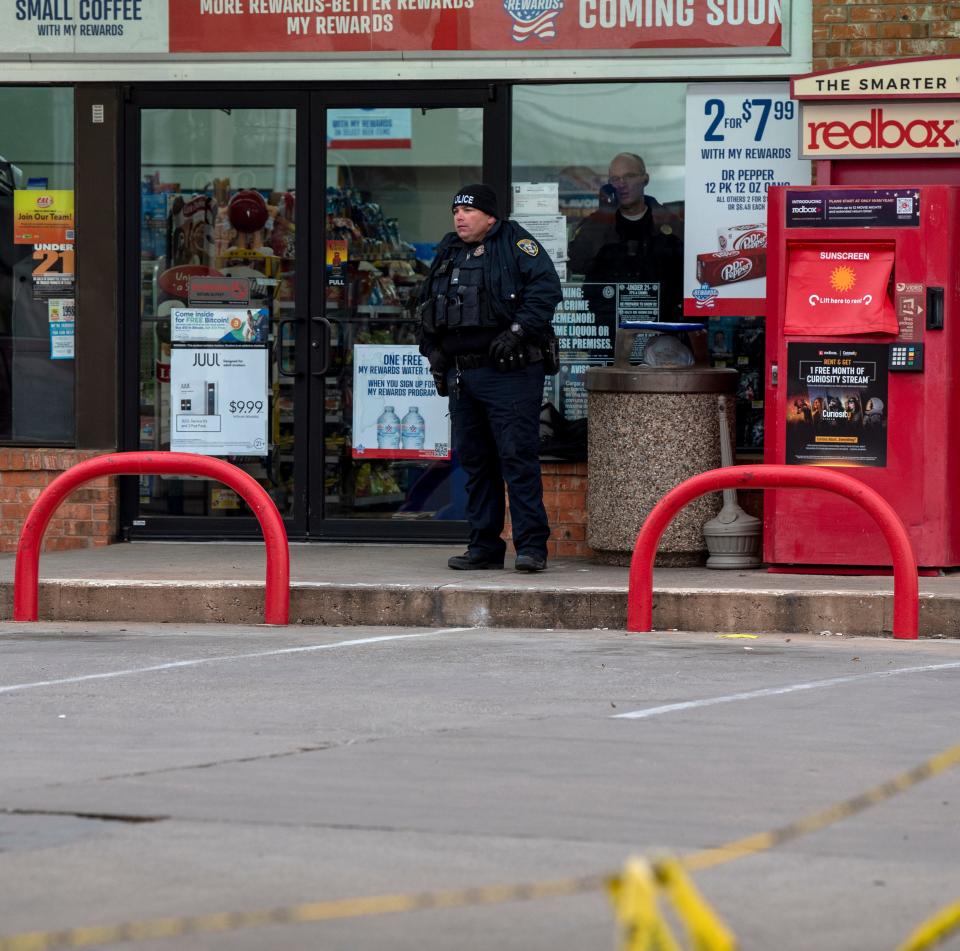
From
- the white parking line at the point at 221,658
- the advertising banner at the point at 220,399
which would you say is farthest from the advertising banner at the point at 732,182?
the white parking line at the point at 221,658

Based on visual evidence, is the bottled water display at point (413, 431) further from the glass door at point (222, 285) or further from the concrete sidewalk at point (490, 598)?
the concrete sidewalk at point (490, 598)

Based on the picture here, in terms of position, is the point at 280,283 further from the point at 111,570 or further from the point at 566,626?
the point at 566,626

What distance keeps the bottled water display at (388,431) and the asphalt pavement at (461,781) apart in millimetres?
3145

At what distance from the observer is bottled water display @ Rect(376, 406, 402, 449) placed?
39.0 ft

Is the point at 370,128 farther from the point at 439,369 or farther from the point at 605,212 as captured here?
the point at 439,369

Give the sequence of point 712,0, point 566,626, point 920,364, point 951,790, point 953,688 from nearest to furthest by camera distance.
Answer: point 951,790, point 953,688, point 566,626, point 920,364, point 712,0

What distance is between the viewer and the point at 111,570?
10.6 m

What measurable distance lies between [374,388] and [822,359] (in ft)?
9.56

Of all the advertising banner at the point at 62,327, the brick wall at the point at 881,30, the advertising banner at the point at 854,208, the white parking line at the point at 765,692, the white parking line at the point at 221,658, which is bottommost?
the white parking line at the point at 221,658

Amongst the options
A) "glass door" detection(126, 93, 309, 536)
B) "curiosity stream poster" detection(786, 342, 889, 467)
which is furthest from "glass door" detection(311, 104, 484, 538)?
"curiosity stream poster" detection(786, 342, 889, 467)

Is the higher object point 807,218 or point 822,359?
point 807,218

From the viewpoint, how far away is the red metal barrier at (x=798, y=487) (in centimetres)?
895

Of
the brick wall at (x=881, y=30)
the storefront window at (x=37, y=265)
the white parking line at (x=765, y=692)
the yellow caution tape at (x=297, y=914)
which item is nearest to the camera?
the yellow caution tape at (x=297, y=914)

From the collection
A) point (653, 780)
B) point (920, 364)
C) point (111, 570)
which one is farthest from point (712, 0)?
point (653, 780)
